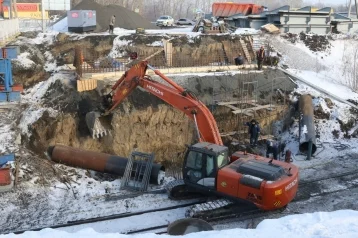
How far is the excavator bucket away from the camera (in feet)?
58.1

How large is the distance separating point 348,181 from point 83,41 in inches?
701

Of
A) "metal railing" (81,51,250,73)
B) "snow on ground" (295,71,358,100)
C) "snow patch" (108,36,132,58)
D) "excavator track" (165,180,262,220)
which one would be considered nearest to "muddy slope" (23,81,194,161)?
"metal railing" (81,51,250,73)

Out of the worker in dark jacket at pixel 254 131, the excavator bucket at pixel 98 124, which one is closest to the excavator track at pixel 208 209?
the worker in dark jacket at pixel 254 131

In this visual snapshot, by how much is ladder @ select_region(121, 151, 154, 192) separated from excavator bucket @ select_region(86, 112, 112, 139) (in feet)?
10.1

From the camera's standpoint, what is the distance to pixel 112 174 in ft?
52.0

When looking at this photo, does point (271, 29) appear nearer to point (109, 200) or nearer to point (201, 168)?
point (201, 168)

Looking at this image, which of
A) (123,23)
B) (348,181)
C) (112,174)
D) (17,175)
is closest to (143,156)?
(112,174)

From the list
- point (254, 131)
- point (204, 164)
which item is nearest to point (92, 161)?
point (204, 164)

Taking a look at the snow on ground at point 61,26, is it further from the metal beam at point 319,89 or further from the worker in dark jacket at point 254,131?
the worker in dark jacket at point 254,131

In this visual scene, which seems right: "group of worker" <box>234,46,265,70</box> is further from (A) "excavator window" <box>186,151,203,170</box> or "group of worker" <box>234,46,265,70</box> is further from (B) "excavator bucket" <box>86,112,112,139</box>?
(A) "excavator window" <box>186,151,203,170</box>

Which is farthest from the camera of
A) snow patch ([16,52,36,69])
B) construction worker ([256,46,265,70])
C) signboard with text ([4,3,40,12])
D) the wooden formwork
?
signboard with text ([4,3,40,12])

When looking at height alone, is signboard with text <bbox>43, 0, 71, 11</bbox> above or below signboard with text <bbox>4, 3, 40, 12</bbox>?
above

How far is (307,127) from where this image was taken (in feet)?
63.0

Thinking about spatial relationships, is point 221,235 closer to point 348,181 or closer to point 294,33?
point 348,181
